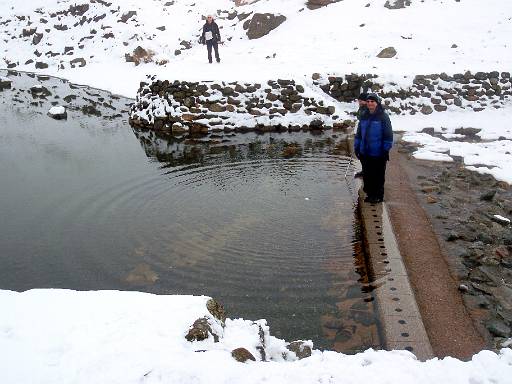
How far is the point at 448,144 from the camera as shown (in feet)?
40.0

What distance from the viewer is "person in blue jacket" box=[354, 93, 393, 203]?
7.43 meters

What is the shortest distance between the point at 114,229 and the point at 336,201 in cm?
407

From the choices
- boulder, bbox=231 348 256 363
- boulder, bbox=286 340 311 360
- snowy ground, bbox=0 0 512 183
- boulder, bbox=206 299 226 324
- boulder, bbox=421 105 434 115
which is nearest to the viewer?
boulder, bbox=231 348 256 363

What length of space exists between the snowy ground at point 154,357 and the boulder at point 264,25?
22.4m

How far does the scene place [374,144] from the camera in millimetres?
7641

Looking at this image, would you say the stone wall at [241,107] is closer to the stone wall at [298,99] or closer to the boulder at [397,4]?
the stone wall at [298,99]

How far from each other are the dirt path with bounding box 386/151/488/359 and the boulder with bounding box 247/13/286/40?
18.2 meters

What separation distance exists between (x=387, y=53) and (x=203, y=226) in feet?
44.9

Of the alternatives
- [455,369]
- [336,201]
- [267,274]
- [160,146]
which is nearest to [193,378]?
[455,369]

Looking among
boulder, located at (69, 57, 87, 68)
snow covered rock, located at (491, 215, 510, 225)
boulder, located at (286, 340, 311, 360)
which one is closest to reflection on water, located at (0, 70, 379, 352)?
boulder, located at (286, 340, 311, 360)

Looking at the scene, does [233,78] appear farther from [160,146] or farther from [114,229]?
[114,229]

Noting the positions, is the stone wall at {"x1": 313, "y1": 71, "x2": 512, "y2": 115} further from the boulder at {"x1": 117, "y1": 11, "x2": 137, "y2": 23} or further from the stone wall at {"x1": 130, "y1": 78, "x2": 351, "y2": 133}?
the boulder at {"x1": 117, "y1": 11, "x2": 137, "y2": 23}

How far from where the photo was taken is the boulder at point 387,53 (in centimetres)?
1811

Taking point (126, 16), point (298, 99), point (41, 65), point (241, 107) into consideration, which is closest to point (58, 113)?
point (241, 107)
